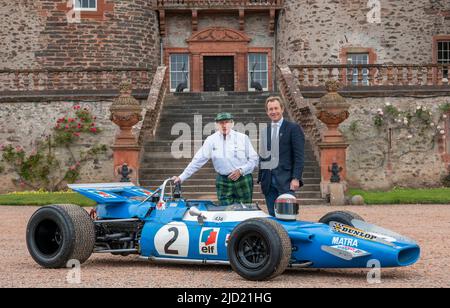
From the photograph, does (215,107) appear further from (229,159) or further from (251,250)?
(251,250)

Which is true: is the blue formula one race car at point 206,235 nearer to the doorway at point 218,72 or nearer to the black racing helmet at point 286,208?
the black racing helmet at point 286,208

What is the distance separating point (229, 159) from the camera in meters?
9.91

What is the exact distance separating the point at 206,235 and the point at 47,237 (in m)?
1.76

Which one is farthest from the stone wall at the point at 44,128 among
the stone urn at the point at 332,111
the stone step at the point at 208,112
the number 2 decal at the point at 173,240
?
the number 2 decal at the point at 173,240

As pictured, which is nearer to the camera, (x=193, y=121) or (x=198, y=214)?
(x=198, y=214)

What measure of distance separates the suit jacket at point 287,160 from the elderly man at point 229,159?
244 millimetres

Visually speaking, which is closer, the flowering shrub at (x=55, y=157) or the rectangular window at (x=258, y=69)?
the flowering shrub at (x=55, y=157)

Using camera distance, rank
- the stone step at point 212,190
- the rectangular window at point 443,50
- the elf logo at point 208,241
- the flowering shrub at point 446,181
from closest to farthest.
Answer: the elf logo at point 208,241 → the stone step at point 212,190 → the flowering shrub at point 446,181 → the rectangular window at point 443,50

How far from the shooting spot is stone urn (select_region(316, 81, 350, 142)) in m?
19.9

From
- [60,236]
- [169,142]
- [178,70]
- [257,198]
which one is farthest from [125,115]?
[60,236]

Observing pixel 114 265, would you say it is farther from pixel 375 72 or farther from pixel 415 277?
pixel 375 72

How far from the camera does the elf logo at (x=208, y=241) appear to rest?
8.74 metres

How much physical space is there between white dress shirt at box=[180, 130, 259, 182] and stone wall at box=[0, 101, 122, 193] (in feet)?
47.4

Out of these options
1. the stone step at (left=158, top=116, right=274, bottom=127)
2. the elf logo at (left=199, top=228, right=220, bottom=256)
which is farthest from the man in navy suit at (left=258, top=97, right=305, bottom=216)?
the stone step at (left=158, top=116, right=274, bottom=127)
